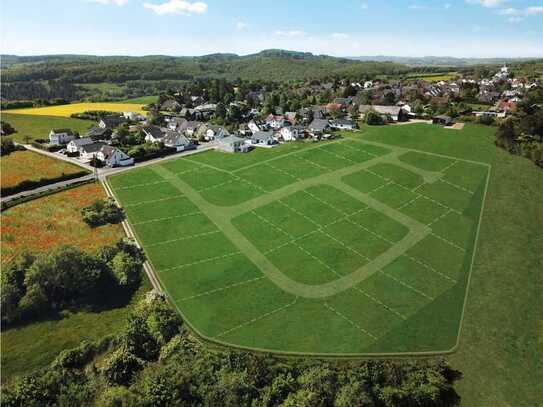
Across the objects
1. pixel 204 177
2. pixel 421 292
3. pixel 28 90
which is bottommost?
pixel 421 292

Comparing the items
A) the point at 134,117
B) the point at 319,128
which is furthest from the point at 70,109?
the point at 319,128

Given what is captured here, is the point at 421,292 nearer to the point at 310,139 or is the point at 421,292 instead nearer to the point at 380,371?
the point at 380,371

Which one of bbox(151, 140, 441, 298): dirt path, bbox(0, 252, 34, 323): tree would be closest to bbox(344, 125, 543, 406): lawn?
bbox(151, 140, 441, 298): dirt path

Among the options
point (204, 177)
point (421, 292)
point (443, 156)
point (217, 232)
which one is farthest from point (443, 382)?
point (443, 156)

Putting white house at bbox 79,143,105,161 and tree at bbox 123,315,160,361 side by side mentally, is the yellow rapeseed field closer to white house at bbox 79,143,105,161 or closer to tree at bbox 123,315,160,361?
white house at bbox 79,143,105,161

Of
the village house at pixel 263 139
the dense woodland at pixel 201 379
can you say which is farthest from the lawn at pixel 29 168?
the dense woodland at pixel 201 379
